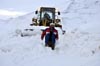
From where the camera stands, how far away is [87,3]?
50.5 meters

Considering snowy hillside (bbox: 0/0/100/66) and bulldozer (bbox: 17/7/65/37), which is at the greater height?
bulldozer (bbox: 17/7/65/37)

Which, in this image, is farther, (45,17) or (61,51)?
(45,17)

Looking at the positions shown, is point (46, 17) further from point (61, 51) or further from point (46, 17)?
point (61, 51)

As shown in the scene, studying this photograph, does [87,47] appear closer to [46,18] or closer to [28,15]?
[46,18]

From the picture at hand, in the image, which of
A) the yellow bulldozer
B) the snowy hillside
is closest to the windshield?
the yellow bulldozer

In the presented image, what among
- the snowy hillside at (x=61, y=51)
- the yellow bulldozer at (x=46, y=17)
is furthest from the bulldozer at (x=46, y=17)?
the snowy hillside at (x=61, y=51)

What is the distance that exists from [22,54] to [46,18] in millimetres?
8558

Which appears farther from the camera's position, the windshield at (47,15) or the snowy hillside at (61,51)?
the windshield at (47,15)

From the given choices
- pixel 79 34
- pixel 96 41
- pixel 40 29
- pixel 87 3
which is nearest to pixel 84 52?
pixel 96 41

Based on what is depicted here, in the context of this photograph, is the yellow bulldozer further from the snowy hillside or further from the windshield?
the snowy hillside

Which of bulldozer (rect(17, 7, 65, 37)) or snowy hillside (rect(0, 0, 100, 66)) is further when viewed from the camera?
bulldozer (rect(17, 7, 65, 37))

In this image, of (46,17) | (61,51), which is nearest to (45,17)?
(46,17)

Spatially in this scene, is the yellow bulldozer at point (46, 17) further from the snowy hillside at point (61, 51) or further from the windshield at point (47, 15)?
the snowy hillside at point (61, 51)

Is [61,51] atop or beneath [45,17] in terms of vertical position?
beneath
